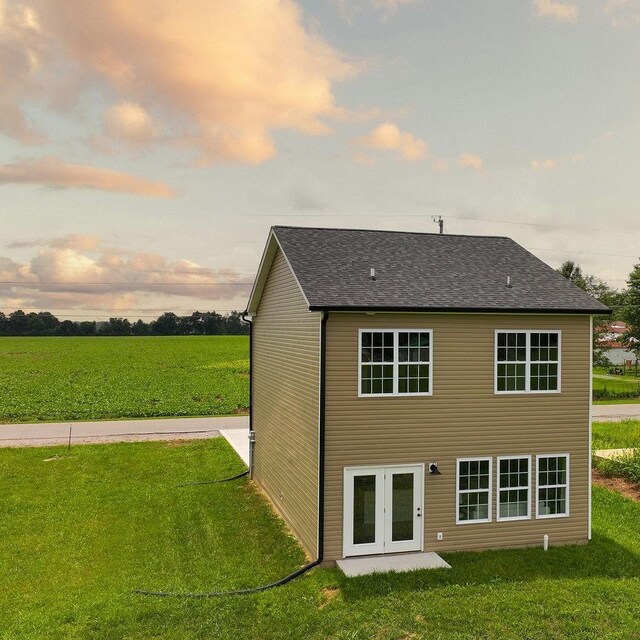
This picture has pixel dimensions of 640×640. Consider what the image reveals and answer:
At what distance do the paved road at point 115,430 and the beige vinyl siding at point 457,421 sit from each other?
48.5ft

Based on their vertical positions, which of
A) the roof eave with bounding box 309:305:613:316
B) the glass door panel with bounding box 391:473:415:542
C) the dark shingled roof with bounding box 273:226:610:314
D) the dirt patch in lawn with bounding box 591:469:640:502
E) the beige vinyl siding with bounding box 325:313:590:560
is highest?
the dark shingled roof with bounding box 273:226:610:314

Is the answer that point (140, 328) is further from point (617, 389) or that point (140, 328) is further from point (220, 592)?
point (220, 592)

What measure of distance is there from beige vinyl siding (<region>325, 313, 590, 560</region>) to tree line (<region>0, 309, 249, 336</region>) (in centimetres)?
10329

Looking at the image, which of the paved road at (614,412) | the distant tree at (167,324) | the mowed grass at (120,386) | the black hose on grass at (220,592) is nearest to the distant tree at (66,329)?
the distant tree at (167,324)

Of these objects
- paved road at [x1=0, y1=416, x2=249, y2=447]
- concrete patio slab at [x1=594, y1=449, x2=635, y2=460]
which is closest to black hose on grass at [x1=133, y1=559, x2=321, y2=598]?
concrete patio slab at [x1=594, y1=449, x2=635, y2=460]

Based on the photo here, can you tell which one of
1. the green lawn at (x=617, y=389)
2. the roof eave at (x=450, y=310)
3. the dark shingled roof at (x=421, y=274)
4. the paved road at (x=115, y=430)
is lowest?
the paved road at (x=115, y=430)

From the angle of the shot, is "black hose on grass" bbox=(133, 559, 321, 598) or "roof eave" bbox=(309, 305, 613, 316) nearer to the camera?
"black hose on grass" bbox=(133, 559, 321, 598)

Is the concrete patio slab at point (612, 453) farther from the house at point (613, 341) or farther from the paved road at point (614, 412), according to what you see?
the house at point (613, 341)

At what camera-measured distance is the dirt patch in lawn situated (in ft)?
54.7

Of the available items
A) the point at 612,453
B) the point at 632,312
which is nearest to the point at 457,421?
the point at 612,453

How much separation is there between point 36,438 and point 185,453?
7.78 meters

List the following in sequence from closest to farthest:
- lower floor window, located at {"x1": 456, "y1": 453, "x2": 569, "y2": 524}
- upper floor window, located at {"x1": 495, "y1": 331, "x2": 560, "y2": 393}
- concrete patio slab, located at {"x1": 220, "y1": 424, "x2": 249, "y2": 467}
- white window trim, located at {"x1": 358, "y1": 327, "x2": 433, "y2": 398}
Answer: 1. white window trim, located at {"x1": 358, "y1": 327, "x2": 433, "y2": 398}
2. lower floor window, located at {"x1": 456, "y1": 453, "x2": 569, "y2": 524}
3. upper floor window, located at {"x1": 495, "y1": 331, "x2": 560, "y2": 393}
4. concrete patio slab, located at {"x1": 220, "y1": 424, "x2": 249, "y2": 467}

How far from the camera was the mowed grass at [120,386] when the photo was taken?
31297mm

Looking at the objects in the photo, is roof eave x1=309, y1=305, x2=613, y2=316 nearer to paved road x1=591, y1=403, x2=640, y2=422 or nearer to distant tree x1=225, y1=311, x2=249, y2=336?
paved road x1=591, y1=403, x2=640, y2=422
